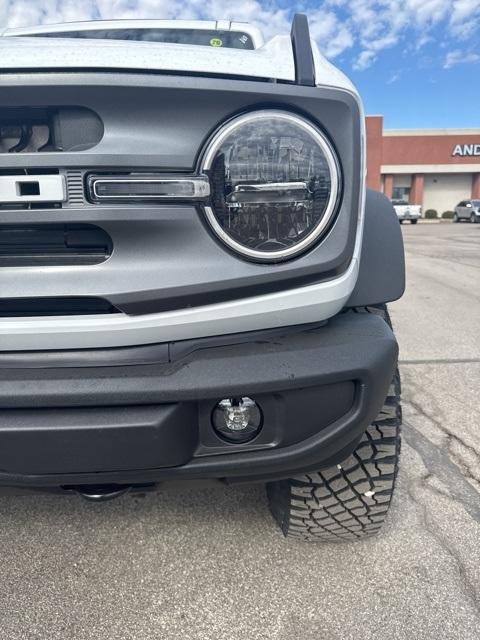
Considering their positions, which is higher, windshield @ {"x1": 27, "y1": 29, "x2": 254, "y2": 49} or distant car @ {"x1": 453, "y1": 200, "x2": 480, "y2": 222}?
windshield @ {"x1": 27, "y1": 29, "x2": 254, "y2": 49}

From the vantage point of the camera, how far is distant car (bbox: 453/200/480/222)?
31984mm

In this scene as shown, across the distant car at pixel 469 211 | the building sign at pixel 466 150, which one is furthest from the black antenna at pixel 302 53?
the building sign at pixel 466 150

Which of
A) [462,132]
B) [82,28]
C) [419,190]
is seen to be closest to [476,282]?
[82,28]

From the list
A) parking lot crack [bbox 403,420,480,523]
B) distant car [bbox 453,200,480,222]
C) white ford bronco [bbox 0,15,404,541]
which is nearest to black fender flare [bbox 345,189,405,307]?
white ford bronco [bbox 0,15,404,541]

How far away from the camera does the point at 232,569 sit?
1658 mm

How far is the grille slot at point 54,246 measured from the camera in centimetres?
115

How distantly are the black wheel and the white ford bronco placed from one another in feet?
1.06

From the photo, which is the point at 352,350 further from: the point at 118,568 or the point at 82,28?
the point at 82,28

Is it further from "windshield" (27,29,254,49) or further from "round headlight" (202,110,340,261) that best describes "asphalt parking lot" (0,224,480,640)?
"windshield" (27,29,254,49)

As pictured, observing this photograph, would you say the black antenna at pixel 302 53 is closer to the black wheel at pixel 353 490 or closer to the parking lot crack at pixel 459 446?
the black wheel at pixel 353 490

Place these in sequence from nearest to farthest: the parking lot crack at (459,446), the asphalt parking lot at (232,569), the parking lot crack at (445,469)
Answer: the asphalt parking lot at (232,569), the parking lot crack at (445,469), the parking lot crack at (459,446)

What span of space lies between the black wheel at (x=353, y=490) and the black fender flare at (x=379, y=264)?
0.40 feet

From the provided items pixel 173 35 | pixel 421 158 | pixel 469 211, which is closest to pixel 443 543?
pixel 173 35

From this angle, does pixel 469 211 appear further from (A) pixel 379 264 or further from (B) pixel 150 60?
(B) pixel 150 60
